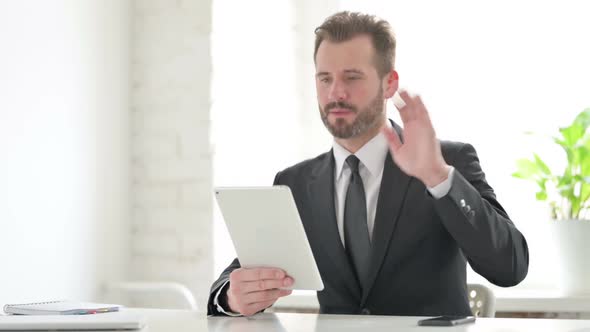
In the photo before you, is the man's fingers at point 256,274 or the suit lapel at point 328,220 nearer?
the man's fingers at point 256,274

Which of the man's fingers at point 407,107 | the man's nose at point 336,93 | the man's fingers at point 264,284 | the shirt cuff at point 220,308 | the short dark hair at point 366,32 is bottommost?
the shirt cuff at point 220,308

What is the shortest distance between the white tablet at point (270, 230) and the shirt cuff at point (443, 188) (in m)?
0.33

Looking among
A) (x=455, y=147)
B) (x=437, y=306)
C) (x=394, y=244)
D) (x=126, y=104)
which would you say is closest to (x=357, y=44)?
(x=455, y=147)

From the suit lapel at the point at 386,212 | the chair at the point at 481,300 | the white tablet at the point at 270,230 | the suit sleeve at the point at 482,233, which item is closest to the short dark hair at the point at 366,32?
the suit lapel at the point at 386,212

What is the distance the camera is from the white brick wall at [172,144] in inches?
133

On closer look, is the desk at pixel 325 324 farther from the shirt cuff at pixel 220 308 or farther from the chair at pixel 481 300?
the chair at pixel 481 300

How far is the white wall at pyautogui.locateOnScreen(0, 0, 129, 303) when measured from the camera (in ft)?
9.20

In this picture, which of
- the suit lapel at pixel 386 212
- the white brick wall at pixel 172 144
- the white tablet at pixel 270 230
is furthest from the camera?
the white brick wall at pixel 172 144

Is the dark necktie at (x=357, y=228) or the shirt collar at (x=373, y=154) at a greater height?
the shirt collar at (x=373, y=154)

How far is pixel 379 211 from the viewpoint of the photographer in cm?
236

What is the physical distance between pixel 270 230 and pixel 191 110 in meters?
1.52

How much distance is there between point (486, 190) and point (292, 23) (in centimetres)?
177

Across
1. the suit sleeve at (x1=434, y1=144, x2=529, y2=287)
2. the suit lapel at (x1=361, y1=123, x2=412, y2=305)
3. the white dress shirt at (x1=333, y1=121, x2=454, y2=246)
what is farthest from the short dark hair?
the suit sleeve at (x1=434, y1=144, x2=529, y2=287)

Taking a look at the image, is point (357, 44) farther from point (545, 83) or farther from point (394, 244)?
point (545, 83)
